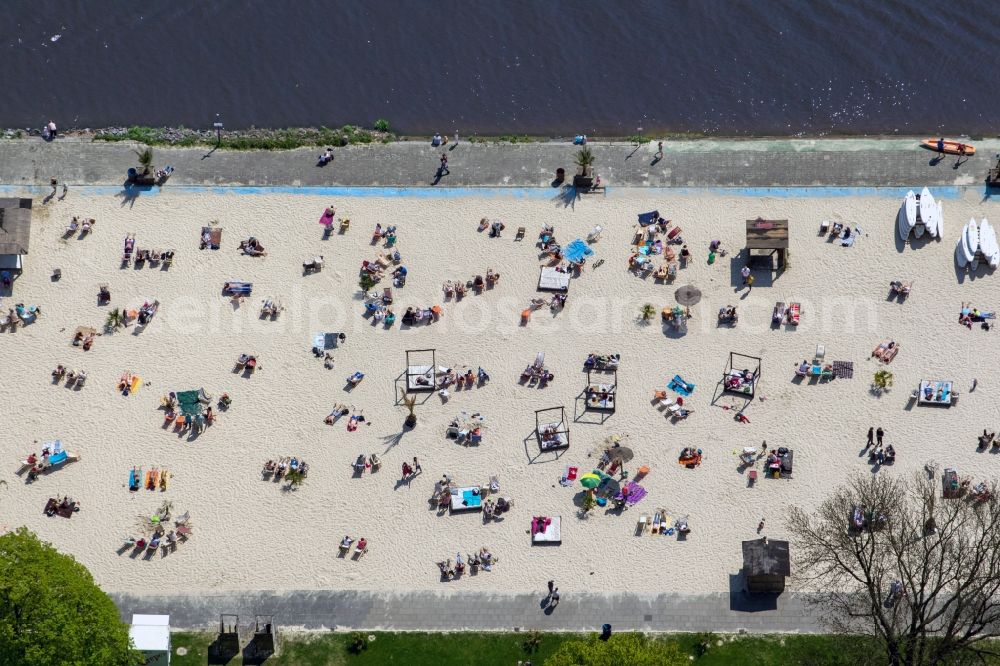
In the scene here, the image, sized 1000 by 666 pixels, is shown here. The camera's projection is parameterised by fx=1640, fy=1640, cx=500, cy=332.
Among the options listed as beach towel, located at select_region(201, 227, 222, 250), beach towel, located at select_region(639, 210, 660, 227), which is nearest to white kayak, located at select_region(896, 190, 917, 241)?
beach towel, located at select_region(639, 210, 660, 227)

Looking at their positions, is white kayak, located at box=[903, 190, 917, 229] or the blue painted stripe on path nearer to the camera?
white kayak, located at box=[903, 190, 917, 229]

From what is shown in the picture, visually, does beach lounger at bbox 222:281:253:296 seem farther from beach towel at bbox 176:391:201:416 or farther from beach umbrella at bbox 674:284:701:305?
beach umbrella at bbox 674:284:701:305

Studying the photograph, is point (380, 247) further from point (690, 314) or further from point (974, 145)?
point (974, 145)

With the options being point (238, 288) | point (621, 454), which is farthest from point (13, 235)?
point (621, 454)

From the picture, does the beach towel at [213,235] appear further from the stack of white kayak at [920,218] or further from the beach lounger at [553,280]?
the stack of white kayak at [920,218]

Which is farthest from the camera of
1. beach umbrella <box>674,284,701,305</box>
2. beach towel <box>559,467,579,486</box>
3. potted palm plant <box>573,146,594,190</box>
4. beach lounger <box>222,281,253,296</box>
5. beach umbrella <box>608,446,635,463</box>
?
potted palm plant <box>573,146,594,190</box>

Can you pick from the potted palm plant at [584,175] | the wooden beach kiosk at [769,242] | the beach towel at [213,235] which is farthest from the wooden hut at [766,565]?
the beach towel at [213,235]
